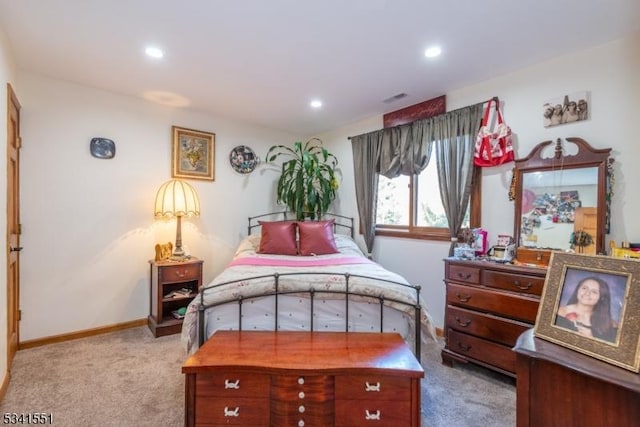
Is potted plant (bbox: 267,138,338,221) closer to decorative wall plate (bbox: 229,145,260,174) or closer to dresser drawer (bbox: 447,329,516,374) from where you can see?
decorative wall plate (bbox: 229,145,260,174)

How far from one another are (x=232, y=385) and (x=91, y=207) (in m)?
2.68

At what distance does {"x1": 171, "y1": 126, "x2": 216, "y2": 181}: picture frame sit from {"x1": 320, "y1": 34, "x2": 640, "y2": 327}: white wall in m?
2.67

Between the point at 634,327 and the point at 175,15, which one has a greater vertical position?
the point at 175,15

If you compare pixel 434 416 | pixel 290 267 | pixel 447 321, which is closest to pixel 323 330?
pixel 290 267

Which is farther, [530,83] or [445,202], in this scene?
[445,202]

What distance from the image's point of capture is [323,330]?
2.11 metres

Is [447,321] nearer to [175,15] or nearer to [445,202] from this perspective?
[445,202]

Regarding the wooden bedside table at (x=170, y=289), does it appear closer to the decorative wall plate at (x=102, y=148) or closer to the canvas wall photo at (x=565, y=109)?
the decorative wall plate at (x=102, y=148)

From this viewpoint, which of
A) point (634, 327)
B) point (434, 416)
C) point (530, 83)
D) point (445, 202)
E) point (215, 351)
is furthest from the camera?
point (445, 202)

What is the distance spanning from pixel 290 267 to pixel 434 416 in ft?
4.62

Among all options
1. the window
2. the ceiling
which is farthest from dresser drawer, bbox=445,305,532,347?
the ceiling

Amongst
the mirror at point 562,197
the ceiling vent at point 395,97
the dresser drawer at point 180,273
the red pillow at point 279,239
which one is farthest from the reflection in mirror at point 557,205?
the dresser drawer at point 180,273

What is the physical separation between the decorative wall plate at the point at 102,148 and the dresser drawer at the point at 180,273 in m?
1.35

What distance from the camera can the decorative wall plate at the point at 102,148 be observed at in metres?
3.18
